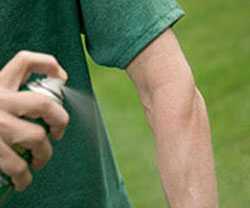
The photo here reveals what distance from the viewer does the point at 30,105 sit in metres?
1.28

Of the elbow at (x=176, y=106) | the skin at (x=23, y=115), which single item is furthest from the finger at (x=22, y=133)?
the elbow at (x=176, y=106)

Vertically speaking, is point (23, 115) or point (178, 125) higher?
point (23, 115)

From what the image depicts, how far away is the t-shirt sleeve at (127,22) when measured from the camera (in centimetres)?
162

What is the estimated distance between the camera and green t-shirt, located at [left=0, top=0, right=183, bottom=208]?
163cm

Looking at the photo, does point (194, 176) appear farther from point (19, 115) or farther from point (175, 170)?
point (19, 115)

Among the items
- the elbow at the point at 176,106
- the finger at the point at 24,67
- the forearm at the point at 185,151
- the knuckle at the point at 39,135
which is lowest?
the forearm at the point at 185,151

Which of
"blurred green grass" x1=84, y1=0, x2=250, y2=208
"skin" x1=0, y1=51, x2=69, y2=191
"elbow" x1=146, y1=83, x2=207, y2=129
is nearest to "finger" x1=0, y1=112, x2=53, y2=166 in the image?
"skin" x1=0, y1=51, x2=69, y2=191

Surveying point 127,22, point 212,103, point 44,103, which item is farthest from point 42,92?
point 212,103

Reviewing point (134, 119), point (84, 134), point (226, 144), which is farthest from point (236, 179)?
point (84, 134)

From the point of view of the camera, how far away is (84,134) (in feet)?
5.85

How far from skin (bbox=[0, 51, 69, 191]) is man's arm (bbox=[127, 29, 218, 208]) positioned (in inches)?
13.1

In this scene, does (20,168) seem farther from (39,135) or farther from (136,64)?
(136,64)

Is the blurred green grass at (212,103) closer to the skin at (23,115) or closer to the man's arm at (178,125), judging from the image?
the man's arm at (178,125)

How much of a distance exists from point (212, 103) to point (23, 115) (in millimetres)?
4213
